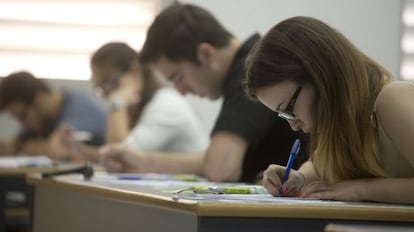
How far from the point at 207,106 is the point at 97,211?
1.83 m

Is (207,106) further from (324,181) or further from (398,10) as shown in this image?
(324,181)

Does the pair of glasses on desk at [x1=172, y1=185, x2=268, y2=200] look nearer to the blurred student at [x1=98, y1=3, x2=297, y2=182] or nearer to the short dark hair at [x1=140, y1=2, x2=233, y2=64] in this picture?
the blurred student at [x1=98, y1=3, x2=297, y2=182]

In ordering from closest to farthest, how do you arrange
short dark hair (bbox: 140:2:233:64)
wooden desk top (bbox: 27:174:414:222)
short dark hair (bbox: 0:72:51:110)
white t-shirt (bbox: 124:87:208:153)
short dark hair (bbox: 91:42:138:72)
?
1. wooden desk top (bbox: 27:174:414:222)
2. short dark hair (bbox: 140:2:233:64)
3. white t-shirt (bbox: 124:87:208:153)
4. short dark hair (bbox: 91:42:138:72)
5. short dark hair (bbox: 0:72:51:110)

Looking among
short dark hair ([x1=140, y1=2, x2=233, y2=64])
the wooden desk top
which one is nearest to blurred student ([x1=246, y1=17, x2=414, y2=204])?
the wooden desk top

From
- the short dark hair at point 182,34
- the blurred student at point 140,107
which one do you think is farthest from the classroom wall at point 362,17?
the short dark hair at point 182,34

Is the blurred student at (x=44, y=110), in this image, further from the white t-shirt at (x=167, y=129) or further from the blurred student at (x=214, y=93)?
the blurred student at (x=214, y=93)

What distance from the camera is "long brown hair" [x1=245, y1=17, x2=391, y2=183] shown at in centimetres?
158

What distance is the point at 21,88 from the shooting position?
14.9ft

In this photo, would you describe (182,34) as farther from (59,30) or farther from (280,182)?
(59,30)

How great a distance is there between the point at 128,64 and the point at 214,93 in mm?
1050

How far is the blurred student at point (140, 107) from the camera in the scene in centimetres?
335

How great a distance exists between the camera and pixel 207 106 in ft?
12.5

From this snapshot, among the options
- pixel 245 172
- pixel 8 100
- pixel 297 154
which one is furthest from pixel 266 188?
pixel 8 100

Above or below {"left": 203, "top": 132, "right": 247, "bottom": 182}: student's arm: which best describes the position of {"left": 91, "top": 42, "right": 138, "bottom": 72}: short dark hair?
above
